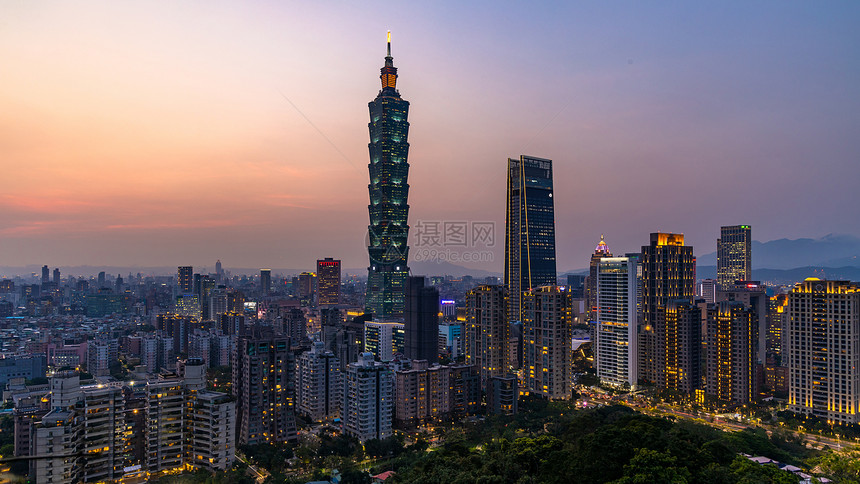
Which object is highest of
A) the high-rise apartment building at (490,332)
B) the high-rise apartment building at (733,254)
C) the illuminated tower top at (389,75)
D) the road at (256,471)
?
the illuminated tower top at (389,75)

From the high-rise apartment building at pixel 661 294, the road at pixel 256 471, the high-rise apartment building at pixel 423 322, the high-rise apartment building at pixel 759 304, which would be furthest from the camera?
the high-rise apartment building at pixel 759 304

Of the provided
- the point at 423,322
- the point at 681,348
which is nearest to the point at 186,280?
the point at 423,322

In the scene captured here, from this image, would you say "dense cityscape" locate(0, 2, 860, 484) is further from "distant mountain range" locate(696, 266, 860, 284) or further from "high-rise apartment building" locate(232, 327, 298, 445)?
"distant mountain range" locate(696, 266, 860, 284)

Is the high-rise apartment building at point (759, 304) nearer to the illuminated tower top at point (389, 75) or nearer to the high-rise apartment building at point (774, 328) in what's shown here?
the high-rise apartment building at point (774, 328)

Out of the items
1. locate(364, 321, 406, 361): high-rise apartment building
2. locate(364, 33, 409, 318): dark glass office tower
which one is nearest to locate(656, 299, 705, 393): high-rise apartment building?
locate(364, 321, 406, 361): high-rise apartment building

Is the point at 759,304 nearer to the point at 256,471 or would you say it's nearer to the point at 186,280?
the point at 256,471

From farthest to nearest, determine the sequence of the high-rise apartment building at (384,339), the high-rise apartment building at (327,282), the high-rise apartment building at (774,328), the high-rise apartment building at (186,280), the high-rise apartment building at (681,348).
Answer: the high-rise apartment building at (186,280) < the high-rise apartment building at (327,282) < the high-rise apartment building at (384,339) < the high-rise apartment building at (774,328) < the high-rise apartment building at (681,348)

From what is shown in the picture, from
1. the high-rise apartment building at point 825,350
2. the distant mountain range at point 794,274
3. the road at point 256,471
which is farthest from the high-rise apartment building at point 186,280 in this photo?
the distant mountain range at point 794,274
